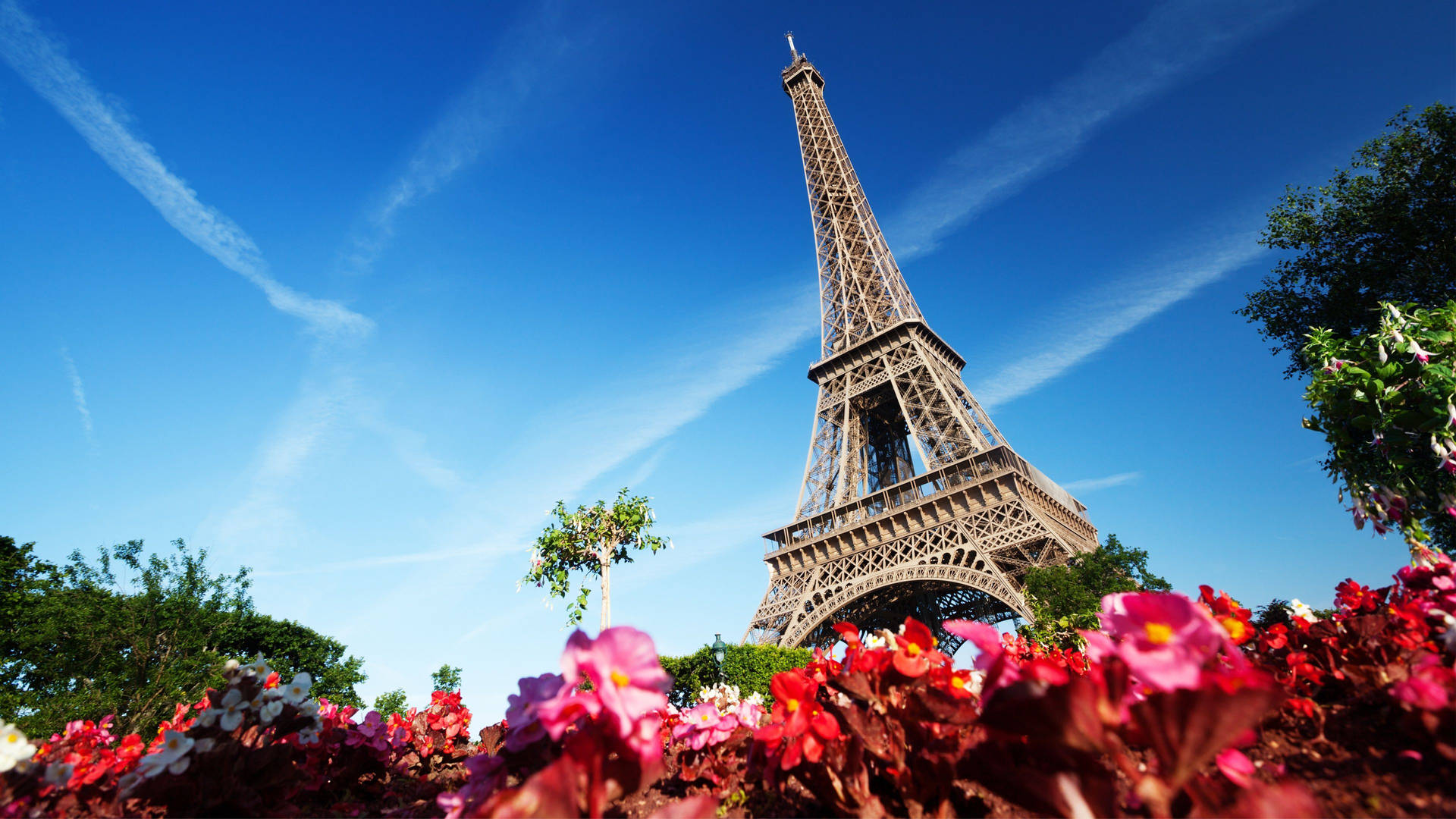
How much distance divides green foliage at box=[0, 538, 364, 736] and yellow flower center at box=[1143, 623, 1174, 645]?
95.7ft

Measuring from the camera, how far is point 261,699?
8.71ft

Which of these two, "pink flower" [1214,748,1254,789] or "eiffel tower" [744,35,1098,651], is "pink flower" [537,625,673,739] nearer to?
"pink flower" [1214,748,1254,789]

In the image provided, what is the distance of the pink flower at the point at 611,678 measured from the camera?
152 cm

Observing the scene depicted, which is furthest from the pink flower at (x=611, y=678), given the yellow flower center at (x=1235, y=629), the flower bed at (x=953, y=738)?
the yellow flower center at (x=1235, y=629)

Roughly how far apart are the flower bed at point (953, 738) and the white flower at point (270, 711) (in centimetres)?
2

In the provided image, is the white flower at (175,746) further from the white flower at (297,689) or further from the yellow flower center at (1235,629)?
the yellow flower center at (1235,629)

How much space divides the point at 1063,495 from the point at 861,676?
31431mm

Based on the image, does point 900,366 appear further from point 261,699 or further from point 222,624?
point 222,624

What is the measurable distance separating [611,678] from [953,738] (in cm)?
129

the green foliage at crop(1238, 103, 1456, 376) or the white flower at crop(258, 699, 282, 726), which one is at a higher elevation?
the green foliage at crop(1238, 103, 1456, 376)

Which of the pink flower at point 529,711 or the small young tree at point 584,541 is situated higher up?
the small young tree at point 584,541

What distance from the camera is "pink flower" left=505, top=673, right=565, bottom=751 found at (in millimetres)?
1820

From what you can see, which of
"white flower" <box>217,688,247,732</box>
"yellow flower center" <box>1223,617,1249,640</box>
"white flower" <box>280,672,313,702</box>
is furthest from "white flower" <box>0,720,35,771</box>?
"yellow flower center" <box>1223,617,1249,640</box>

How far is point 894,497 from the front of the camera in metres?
28.1
